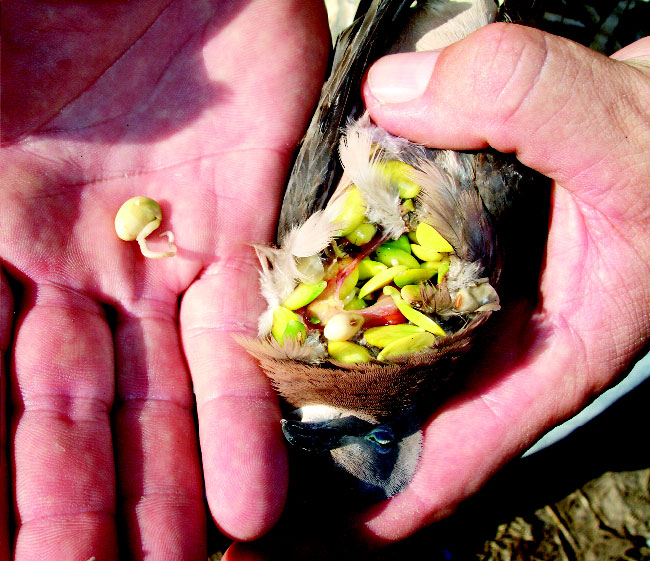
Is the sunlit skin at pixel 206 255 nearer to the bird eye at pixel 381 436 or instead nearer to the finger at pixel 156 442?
the finger at pixel 156 442

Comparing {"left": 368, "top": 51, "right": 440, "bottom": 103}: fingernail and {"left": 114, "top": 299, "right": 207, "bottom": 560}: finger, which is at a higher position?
{"left": 368, "top": 51, "right": 440, "bottom": 103}: fingernail

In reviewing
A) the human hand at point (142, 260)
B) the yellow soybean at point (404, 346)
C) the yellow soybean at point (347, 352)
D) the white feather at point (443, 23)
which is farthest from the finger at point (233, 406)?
the white feather at point (443, 23)

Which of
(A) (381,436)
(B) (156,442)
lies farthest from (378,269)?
(B) (156,442)

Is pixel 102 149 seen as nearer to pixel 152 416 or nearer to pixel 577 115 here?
pixel 152 416

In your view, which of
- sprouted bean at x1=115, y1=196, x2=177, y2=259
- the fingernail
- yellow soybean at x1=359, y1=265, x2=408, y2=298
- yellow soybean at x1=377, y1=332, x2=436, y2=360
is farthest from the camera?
sprouted bean at x1=115, y1=196, x2=177, y2=259

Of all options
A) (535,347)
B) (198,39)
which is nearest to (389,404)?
(535,347)

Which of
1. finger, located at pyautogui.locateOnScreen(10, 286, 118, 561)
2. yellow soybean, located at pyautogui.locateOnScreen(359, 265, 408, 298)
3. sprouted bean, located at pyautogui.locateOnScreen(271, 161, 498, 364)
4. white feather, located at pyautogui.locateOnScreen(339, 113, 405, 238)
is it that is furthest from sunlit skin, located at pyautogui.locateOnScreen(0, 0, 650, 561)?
yellow soybean, located at pyautogui.locateOnScreen(359, 265, 408, 298)

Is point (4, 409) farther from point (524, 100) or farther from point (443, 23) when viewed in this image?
point (443, 23)

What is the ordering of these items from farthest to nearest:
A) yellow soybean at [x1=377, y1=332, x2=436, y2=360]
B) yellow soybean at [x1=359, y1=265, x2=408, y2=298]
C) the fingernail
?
the fingernail
yellow soybean at [x1=359, y1=265, x2=408, y2=298]
yellow soybean at [x1=377, y1=332, x2=436, y2=360]

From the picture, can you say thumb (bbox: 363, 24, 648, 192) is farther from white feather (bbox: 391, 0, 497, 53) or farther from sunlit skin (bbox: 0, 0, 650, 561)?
white feather (bbox: 391, 0, 497, 53)
